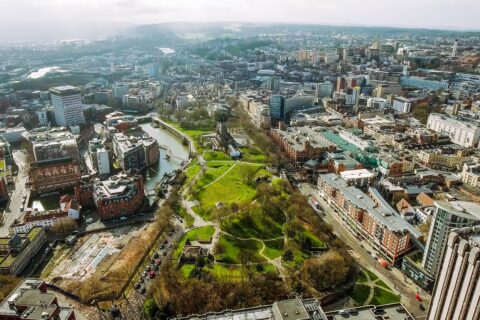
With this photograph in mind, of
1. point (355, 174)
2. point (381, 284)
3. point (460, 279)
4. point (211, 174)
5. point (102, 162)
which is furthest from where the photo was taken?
point (102, 162)

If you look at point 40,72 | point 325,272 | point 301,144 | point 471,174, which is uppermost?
point 301,144

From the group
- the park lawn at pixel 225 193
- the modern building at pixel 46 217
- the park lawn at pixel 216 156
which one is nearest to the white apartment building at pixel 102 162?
the modern building at pixel 46 217

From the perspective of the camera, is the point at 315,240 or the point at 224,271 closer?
the point at 224,271

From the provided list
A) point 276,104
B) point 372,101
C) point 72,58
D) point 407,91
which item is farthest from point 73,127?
point 72,58

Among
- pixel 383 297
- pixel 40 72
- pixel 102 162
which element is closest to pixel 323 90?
pixel 102 162

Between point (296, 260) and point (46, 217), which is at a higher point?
point (46, 217)

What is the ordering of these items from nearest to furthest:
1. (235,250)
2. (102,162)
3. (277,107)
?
(235,250), (102,162), (277,107)

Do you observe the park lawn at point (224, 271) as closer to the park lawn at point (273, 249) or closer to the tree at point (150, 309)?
the park lawn at point (273, 249)

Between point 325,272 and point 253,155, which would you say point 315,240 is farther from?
point 253,155
